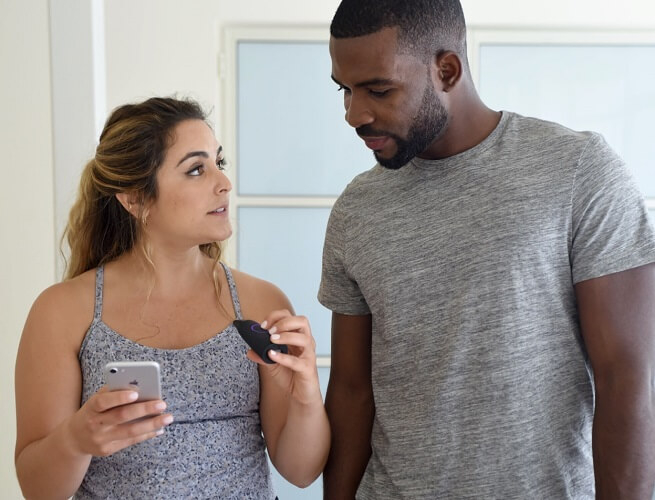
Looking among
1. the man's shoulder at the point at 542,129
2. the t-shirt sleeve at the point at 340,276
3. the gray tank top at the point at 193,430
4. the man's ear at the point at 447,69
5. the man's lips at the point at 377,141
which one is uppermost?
the man's ear at the point at 447,69

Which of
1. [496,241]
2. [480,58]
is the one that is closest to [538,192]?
[496,241]

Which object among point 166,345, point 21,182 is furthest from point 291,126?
point 166,345

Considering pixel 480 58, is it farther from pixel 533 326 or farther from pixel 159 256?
pixel 533 326

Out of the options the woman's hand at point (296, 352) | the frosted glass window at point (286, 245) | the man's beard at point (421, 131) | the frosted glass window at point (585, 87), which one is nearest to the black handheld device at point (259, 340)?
the woman's hand at point (296, 352)

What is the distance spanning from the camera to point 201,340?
1.64m

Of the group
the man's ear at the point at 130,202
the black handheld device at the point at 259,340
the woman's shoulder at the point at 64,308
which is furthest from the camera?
the man's ear at the point at 130,202

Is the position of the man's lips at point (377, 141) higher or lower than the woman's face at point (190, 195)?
higher

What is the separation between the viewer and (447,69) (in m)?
1.31

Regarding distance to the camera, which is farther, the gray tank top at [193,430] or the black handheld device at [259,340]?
the gray tank top at [193,430]

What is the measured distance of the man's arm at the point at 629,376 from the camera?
3.83ft

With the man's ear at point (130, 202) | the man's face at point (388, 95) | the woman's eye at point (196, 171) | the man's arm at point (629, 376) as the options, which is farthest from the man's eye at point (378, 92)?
the man's ear at point (130, 202)

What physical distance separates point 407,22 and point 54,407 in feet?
3.25

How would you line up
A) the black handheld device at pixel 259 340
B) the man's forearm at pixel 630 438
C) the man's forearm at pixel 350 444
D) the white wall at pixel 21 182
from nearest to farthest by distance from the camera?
the man's forearm at pixel 630 438 → the black handheld device at pixel 259 340 → the man's forearm at pixel 350 444 → the white wall at pixel 21 182

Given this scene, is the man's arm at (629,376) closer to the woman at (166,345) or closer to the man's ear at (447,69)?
the man's ear at (447,69)
